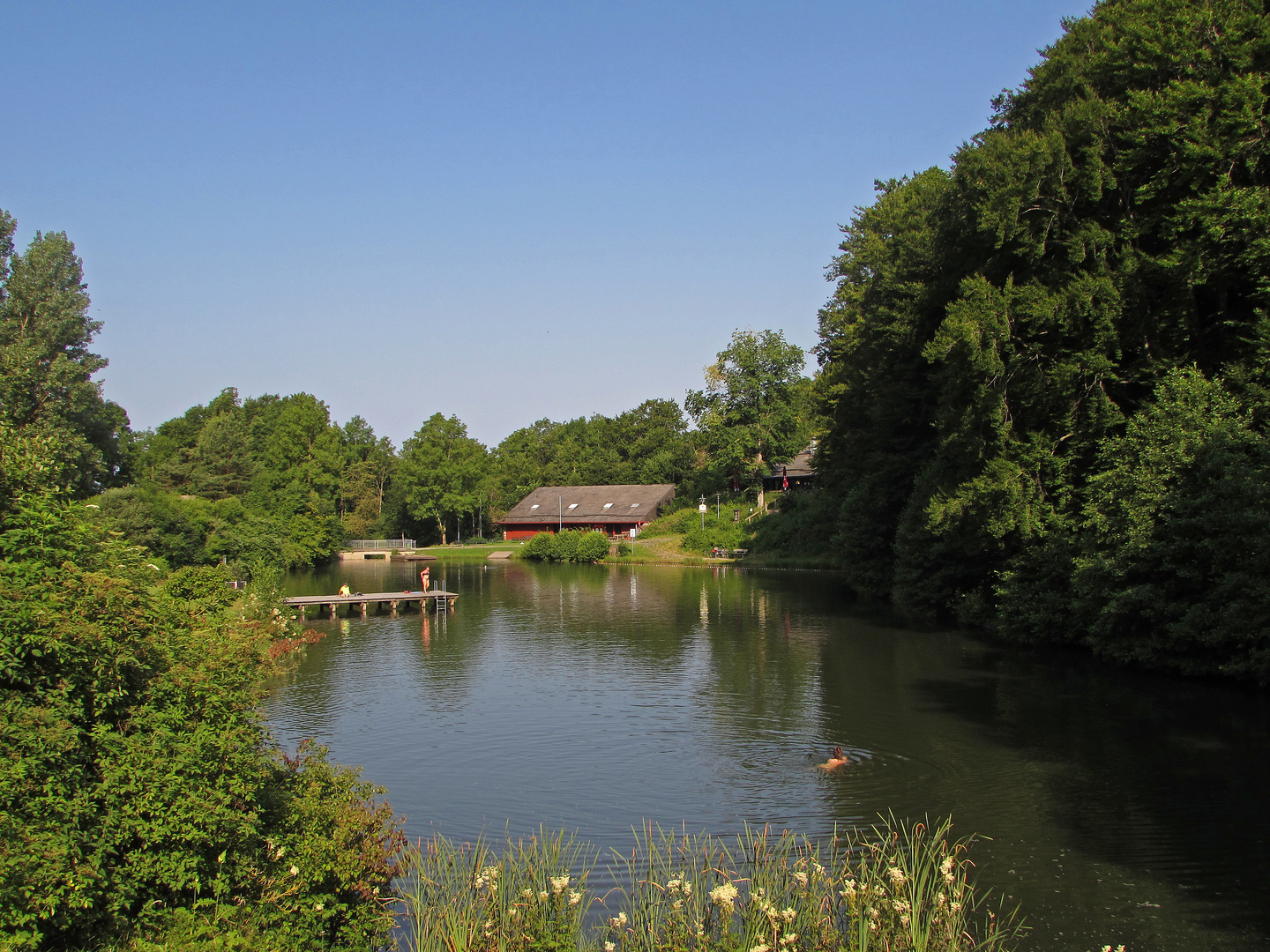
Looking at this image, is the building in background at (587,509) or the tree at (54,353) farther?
the building in background at (587,509)

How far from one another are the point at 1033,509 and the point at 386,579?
4014 cm

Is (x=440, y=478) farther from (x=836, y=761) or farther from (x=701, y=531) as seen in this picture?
(x=836, y=761)

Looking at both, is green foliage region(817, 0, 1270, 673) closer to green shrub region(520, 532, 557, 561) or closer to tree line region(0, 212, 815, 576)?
tree line region(0, 212, 815, 576)

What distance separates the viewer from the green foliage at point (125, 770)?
589 cm

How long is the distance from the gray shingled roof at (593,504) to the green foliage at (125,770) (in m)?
69.2

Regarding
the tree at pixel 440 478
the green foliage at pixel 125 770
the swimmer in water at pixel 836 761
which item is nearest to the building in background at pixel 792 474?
the tree at pixel 440 478

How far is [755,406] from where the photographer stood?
72.4 m

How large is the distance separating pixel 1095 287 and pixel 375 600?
2954cm

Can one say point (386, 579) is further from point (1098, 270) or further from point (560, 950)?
point (560, 950)

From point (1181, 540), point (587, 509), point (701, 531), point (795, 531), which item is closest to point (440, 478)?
point (587, 509)

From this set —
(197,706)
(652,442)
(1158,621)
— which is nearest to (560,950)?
(197,706)

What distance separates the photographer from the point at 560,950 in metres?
6.93

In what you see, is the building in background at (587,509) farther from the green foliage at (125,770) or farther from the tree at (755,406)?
the green foliage at (125,770)

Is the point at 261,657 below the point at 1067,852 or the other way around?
the other way around
